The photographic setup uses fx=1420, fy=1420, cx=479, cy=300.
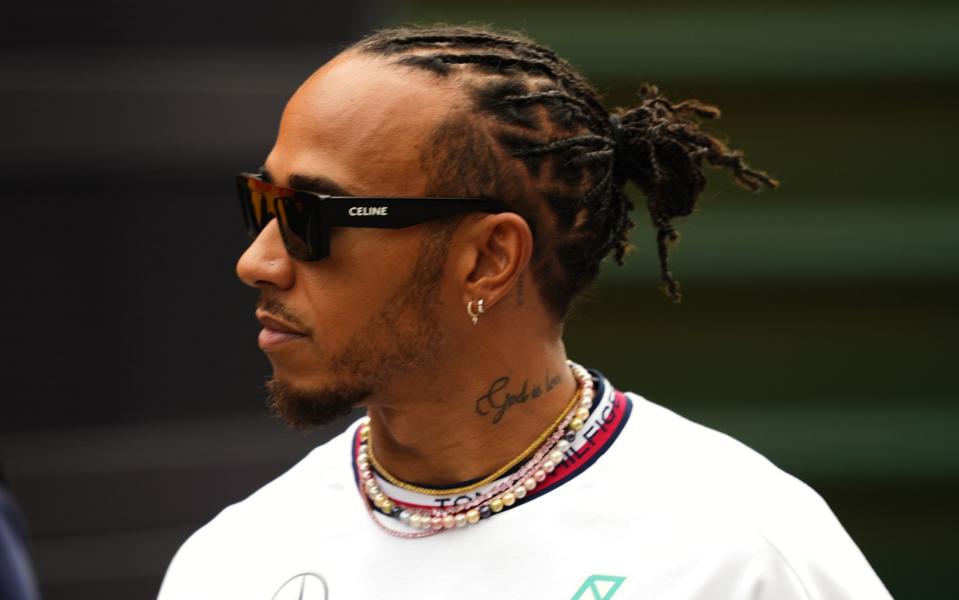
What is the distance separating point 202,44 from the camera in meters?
5.53

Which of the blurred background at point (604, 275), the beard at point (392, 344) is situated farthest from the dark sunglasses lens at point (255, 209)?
the blurred background at point (604, 275)

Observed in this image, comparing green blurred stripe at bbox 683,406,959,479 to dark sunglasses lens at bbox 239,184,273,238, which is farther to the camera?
green blurred stripe at bbox 683,406,959,479

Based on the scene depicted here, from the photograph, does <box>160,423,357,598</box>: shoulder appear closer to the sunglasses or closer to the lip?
the lip

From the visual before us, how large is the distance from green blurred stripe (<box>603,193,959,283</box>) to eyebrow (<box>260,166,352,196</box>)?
3.33 metres

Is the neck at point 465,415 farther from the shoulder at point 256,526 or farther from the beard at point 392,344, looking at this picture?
the shoulder at point 256,526

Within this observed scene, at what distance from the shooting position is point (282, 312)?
253 cm

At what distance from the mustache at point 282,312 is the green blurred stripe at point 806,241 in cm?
330

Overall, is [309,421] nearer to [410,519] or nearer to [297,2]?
[410,519]

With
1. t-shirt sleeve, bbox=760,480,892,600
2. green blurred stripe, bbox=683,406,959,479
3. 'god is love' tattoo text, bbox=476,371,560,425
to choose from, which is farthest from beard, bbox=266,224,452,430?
green blurred stripe, bbox=683,406,959,479

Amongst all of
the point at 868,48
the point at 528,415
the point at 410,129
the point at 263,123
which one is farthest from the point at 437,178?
the point at 868,48

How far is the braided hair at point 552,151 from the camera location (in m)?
2.54

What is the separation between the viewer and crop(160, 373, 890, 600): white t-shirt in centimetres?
232

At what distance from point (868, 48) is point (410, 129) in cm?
370

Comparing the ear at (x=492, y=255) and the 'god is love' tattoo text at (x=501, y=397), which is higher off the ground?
the ear at (x=492, y=255)
